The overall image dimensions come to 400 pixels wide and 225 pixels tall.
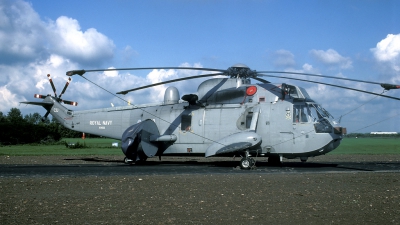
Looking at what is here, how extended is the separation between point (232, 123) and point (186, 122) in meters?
2.86

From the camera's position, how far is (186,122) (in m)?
22.9

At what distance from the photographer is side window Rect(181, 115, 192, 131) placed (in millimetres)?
22828

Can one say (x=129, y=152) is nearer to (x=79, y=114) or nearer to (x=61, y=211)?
(x=79, y=114)

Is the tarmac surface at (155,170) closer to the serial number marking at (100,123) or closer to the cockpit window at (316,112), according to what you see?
the cockpit window at (316,112)

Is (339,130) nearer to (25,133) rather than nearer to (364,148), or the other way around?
(364,148)

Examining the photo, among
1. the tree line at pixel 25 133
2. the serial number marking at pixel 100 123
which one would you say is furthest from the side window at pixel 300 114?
the tree line at pixel 25 133

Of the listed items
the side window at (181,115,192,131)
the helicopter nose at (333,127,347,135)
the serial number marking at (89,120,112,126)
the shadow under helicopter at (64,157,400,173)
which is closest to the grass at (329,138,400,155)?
the shadow under helicopter at (64,157,400,173)

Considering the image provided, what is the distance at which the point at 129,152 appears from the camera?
2262cm

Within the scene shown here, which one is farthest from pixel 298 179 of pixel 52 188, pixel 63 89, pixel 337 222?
pixel 63 89

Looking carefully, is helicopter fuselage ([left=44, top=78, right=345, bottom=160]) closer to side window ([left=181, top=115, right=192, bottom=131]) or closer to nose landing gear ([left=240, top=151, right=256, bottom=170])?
side window ([left=181, top=115, right=192, bottom=131])

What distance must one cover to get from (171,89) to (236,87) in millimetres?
4930

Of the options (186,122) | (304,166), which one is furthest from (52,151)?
(304,166)

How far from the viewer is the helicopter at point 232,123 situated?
1981cm

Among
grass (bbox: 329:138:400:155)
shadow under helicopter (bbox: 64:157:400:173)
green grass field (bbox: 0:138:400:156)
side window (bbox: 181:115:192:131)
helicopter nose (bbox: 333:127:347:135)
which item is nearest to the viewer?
shadow under helicopter (bbox: 64:157:400:173)
